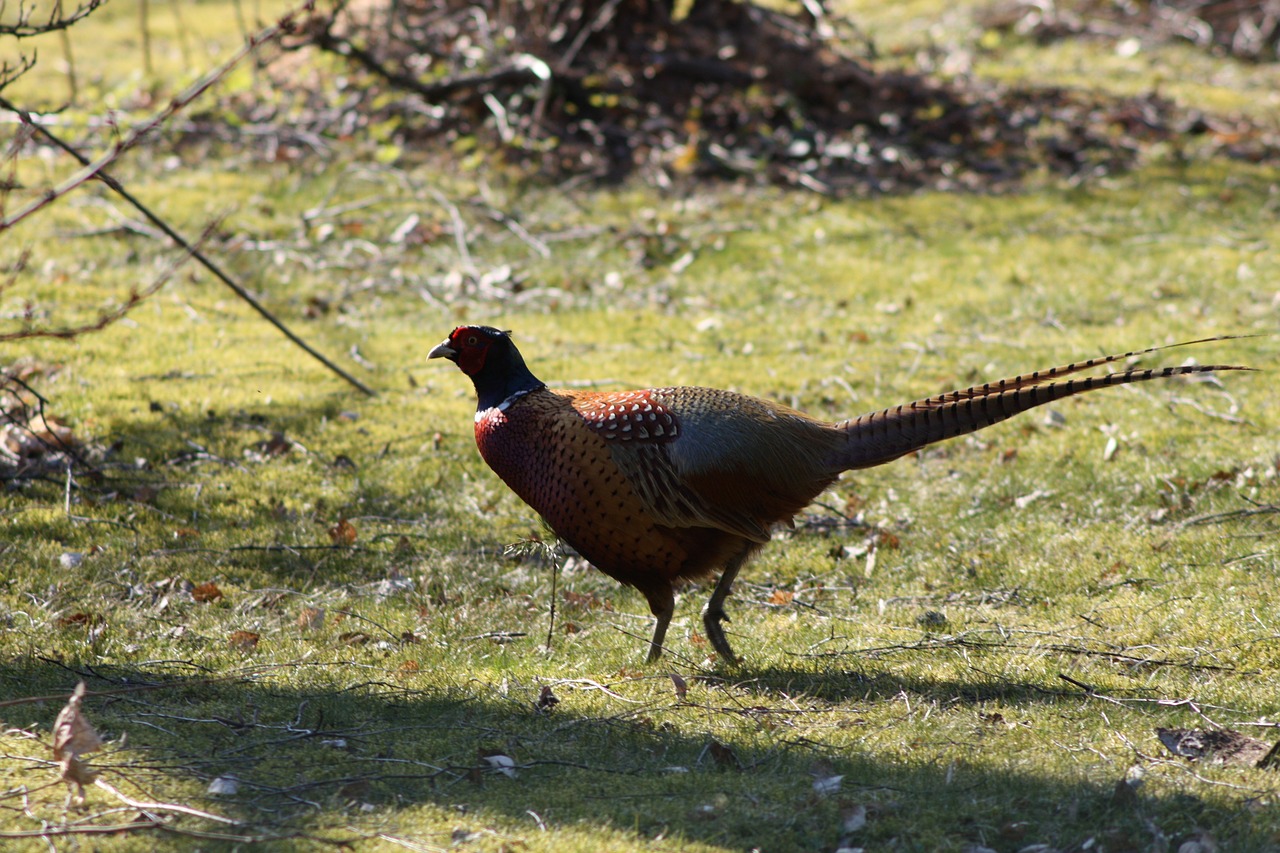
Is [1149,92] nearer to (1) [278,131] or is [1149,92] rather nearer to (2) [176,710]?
(1) [278,131]

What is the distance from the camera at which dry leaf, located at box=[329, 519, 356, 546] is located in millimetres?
5395

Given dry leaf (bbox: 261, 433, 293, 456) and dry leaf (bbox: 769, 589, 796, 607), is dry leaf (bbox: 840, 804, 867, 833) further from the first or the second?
dry leaf (bbox: 261, 433, 293, 456)

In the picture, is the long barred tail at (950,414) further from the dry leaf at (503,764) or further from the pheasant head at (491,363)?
the dry leaf at (503,764)

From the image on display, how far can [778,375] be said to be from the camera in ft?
23.8

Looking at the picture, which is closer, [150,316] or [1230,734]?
[1230,734]

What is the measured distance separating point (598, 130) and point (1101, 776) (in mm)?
8791

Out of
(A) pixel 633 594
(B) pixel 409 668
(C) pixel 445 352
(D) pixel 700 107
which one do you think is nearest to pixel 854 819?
(B) pixel 409 668

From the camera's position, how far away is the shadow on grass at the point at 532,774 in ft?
10.2

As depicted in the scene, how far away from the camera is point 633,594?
5.26 m

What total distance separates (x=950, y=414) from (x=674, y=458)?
100 centimetres

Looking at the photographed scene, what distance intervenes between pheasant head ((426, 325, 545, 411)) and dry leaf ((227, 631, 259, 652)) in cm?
126

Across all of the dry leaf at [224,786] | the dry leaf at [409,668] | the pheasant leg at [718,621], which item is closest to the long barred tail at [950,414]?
the pheasant leg at [718,621]

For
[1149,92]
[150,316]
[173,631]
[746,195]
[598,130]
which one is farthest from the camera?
[1149,92]

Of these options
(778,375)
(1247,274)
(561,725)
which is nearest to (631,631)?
(561,725)
